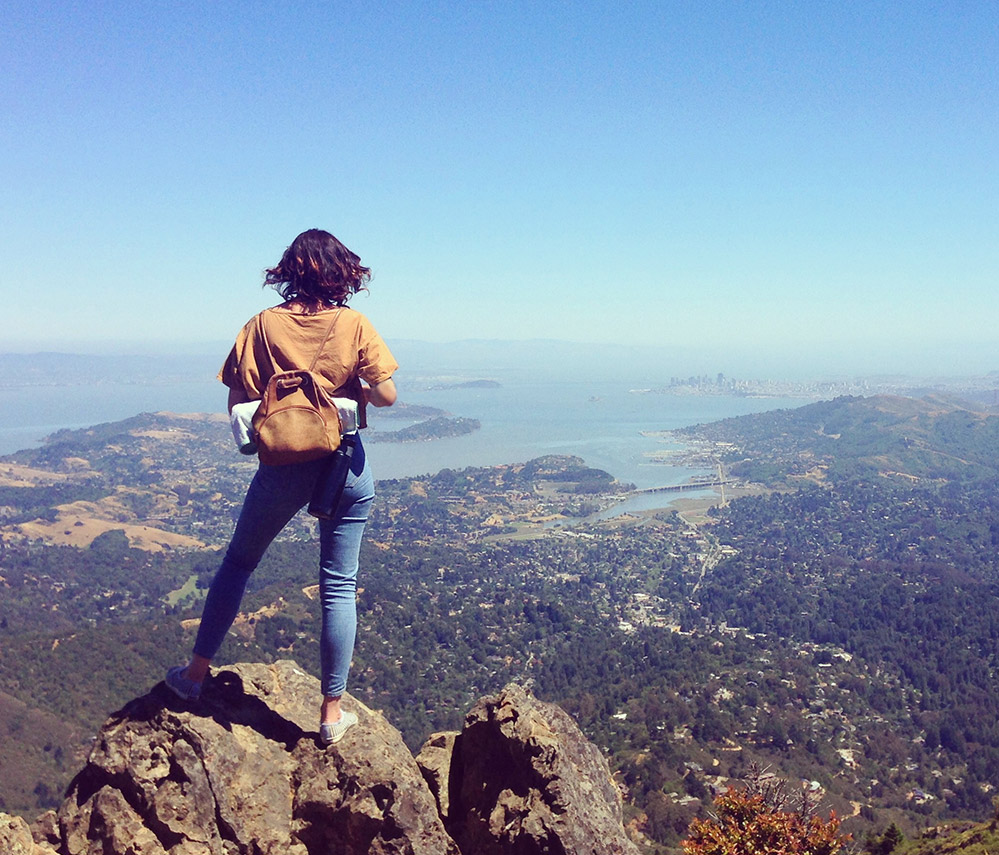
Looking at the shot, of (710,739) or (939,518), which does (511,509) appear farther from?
(710,739)

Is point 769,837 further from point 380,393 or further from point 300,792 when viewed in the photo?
point 380,393

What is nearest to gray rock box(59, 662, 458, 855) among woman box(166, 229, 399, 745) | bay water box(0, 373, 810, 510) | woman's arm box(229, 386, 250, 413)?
woman box(166, 229, 399, 745)

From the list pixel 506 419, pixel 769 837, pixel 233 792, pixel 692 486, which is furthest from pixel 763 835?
pixel 506 419

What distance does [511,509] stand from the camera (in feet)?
243

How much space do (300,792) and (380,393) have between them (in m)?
1.85

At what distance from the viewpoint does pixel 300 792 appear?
10.6 ft

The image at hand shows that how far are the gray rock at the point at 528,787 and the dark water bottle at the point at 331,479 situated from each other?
4.82ft

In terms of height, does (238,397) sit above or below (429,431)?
above

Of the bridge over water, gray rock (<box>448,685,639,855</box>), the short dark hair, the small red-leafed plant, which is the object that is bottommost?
the bridge over water

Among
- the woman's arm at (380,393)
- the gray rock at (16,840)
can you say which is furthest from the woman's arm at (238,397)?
the gray rock at (16,840)

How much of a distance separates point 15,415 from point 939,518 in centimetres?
17696

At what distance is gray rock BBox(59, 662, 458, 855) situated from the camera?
2.93 metres

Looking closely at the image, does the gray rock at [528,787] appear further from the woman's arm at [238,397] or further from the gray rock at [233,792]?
the woman's arm at [238,397]

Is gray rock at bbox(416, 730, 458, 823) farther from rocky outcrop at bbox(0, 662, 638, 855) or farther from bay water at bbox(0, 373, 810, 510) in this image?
bay water at bbox(0, 373, 810, 510)
